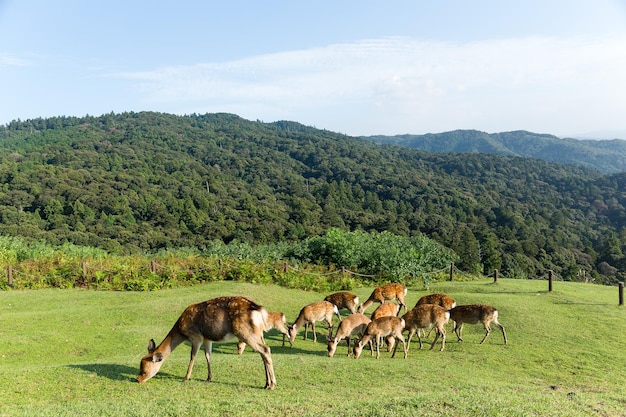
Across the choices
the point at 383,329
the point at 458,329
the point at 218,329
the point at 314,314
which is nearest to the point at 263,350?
the point at 218,329

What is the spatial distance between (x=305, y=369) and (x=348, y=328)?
2.99m

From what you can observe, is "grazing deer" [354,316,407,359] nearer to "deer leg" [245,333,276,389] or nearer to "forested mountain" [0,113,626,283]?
"deer leg" [245,333,276,389]

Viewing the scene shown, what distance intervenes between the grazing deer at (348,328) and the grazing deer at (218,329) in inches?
145

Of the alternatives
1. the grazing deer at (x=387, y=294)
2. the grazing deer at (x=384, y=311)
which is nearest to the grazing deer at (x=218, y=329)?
the grazing deer at (x=384, y=311)

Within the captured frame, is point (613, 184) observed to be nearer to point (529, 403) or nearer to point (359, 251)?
point (359, 251)

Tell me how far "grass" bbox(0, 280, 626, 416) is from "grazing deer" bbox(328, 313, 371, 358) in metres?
0.41

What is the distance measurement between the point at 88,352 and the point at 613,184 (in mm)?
132627

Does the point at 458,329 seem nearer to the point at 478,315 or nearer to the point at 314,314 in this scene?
the point at 478,315

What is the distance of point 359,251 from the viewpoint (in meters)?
24.7

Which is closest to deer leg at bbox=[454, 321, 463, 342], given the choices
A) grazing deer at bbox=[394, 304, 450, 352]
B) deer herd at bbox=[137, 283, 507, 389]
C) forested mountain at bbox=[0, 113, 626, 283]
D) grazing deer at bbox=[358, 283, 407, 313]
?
deer herd at bbox=[137, 283, 507, 389]

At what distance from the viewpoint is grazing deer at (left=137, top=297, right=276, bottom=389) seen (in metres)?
8.15

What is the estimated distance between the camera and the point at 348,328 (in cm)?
1229

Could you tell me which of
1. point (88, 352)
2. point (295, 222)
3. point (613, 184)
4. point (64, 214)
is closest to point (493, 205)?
point (613, 184)

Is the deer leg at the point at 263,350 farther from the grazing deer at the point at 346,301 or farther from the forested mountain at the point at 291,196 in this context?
the forested mountain at the point at 291,196
